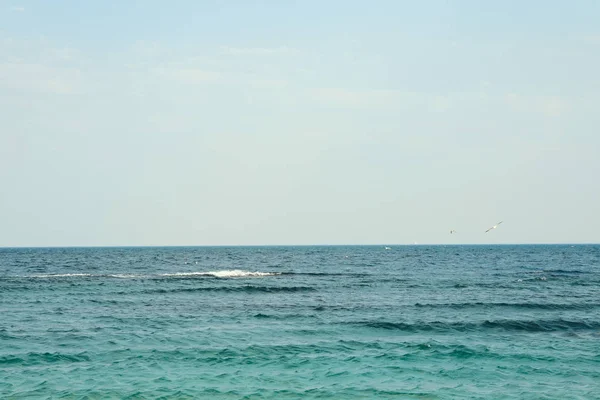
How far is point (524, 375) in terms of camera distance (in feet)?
76.2

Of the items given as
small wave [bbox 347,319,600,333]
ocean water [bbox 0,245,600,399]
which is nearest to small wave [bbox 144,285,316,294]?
ocean water [bbox 0,245,600,399]

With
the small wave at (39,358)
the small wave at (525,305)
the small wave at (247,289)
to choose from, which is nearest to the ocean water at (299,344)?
the small wave at (39,358)

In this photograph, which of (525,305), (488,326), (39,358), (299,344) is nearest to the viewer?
(39,358)

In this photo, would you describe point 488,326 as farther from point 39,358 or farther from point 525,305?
point 39,358

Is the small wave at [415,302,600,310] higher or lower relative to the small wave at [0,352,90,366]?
higher

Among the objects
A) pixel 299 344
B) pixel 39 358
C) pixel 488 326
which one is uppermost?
pixel 488 326

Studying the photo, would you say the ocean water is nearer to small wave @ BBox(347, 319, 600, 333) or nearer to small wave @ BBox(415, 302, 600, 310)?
small wave @ BBox(347, 319, 600, 333)

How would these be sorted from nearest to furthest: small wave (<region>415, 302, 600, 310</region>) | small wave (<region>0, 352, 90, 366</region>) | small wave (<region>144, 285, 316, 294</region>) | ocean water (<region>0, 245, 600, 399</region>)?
1. ocean water (<region>0, 245, 600, 399</region>)
2. small wave (<region>0, 352, 90, 366</region>)
3. small wave (<region>415, 302, 600, 310</region>)
4. small wave (<region>144, 285, 316, 294</region>)

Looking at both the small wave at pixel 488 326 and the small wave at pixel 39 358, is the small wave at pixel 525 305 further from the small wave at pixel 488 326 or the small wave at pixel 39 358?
the small wave at pixel 39 358

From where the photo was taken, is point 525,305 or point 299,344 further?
point 525,305

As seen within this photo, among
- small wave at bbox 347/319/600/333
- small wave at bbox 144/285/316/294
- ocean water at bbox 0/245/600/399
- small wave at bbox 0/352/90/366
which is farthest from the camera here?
small wave at bbox 144/285/316/294

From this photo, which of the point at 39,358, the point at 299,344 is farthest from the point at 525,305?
the point at 39,358

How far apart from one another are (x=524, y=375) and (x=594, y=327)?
14.0 meters

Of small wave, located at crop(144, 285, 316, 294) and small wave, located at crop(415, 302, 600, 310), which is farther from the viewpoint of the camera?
small wave, located at crop(144, 285, 316, 294)
